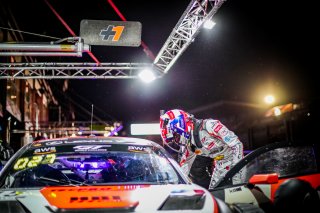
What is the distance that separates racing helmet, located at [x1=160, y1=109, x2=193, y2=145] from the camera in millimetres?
6258

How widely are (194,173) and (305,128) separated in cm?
1443

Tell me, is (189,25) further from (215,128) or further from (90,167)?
(90,167)

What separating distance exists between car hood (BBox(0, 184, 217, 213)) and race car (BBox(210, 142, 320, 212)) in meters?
1.03

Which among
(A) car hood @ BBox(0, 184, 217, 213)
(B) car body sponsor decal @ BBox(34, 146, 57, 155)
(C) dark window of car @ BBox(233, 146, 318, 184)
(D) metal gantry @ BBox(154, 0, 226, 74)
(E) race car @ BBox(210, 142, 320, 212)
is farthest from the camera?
(D) metal gantry @ BBox(154, 0, 226, 74)

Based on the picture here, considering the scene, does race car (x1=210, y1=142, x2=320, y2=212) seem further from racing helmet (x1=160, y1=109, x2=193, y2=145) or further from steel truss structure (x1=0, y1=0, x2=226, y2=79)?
steel truss structure (x1=0, y1=0, x2=226, y2=79)

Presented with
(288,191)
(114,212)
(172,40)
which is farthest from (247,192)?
(172,40)

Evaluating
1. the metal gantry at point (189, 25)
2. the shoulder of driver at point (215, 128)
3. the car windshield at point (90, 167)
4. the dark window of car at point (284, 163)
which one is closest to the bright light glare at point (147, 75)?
the metal gantry at point (189, 25)

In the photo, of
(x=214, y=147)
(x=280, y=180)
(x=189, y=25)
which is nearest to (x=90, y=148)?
(x=280, y=180)

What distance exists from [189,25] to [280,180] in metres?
8.26

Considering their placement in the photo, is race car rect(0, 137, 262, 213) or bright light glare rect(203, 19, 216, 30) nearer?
race car rect(0, 137, 262, 213)

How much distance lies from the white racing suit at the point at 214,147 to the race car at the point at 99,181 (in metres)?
1.33

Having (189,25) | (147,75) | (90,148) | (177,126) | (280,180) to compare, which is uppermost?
(189,25)

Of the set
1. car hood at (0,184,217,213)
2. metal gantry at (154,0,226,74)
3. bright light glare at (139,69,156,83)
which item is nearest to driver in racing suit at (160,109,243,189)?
car hood at (0,184,217,213)

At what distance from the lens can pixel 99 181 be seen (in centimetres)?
432
